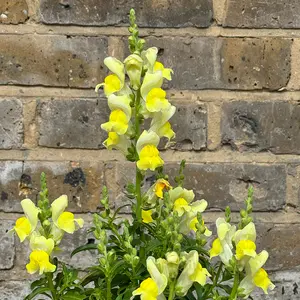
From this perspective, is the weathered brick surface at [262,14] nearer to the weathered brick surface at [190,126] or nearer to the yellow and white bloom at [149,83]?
the weathered brick surface at [190,126]

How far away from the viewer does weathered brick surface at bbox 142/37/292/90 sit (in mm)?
1329

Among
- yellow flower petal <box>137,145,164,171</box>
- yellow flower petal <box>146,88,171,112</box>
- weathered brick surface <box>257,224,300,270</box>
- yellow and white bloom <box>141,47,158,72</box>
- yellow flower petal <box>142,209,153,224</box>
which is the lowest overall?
weathered brick surface <box>257,224,300,270</box>

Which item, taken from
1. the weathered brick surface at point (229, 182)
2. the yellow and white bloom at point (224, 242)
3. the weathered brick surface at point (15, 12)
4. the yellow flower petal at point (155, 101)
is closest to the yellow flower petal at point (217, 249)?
the yellow and white bloom at point (224, 242)

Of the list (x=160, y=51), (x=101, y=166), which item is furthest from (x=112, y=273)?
(x=160, y=51)

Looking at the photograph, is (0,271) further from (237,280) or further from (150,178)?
(237,280)

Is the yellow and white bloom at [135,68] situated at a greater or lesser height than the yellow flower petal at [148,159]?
greater

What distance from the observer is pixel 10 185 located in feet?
4.40

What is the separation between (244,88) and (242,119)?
0.06 meters

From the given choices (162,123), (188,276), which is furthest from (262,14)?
(188,276)

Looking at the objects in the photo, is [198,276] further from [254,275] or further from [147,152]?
[147,152]

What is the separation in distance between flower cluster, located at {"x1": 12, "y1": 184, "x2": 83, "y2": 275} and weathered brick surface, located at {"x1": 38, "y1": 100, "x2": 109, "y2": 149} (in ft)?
1.18

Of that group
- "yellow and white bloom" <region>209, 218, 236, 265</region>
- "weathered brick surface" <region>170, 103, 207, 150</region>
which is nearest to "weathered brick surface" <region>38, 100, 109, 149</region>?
"weathered brick surface" <region>170, 103, 207, 150</region>

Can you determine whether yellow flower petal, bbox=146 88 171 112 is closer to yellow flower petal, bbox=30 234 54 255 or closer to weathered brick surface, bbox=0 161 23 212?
yellow flower petal, bbox=30 234 54 255

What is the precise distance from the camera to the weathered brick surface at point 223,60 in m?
1.33
